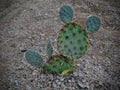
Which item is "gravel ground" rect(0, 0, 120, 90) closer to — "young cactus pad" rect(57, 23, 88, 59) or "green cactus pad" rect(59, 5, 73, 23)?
"young cactus pad" rect(57, 23, 88, 59)

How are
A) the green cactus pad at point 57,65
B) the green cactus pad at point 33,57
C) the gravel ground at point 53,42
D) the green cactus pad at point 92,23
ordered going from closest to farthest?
the green cactus pad at point 92,23 → the green cactus pad at point 33,57 → the green cactus pad at point 57,65 → the gravel ground at point 53,42

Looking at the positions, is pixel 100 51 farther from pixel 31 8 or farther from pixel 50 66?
pixel 31 8

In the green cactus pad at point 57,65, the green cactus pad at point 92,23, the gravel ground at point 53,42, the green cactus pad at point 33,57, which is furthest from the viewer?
the gravel ground at point 53,42

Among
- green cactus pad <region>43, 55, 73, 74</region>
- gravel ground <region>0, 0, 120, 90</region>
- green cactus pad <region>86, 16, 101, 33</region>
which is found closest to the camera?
green cactus pad <region>86, 16, 101, 33</region>

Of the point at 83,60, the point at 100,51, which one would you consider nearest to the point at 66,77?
the point at 83,60

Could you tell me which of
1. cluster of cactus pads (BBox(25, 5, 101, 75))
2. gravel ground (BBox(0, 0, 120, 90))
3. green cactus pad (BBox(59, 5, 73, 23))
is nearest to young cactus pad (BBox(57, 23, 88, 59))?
cluster of cactus pads (BBox(25, 5, 101, 75))

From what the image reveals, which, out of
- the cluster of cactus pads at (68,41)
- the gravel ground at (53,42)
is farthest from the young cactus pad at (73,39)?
the gravel ground at (53,42)

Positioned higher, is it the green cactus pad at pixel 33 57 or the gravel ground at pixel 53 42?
the green cactus pad at pixel 33 57

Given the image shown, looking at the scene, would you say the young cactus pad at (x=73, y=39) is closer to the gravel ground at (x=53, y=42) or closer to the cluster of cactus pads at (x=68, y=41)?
the cluster of cactus pads at (x=68, y=41)
